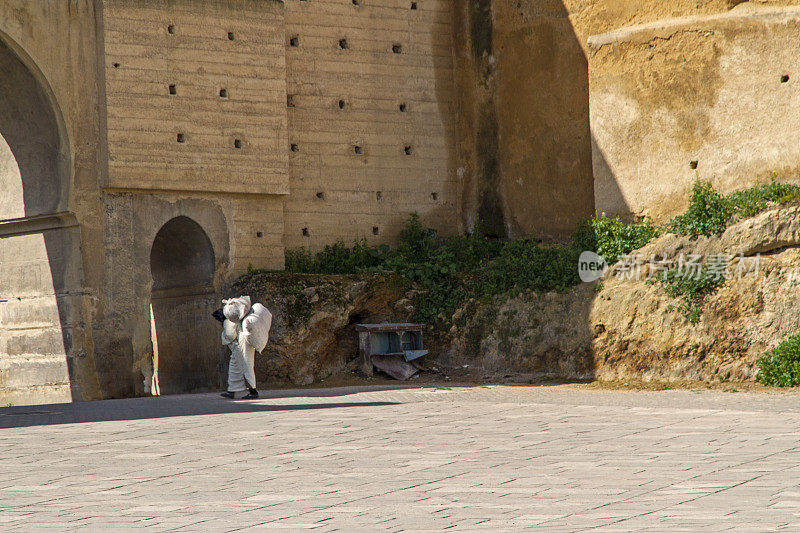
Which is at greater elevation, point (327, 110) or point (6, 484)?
point (327, 110)

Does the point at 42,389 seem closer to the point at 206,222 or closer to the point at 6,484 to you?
the point at 206,222

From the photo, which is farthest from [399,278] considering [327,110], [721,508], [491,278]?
[721,508]

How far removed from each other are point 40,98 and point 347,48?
18.0ft

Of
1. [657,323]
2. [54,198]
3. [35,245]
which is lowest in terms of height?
[657,323]

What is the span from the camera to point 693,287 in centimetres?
1483

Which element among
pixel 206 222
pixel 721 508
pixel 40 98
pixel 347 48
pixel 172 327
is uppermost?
pixel 347 48

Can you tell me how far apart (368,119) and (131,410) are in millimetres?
9073

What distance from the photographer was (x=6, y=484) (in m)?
6.73

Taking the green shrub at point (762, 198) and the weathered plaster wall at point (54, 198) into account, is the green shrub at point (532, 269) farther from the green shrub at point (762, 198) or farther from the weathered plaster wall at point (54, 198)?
the weathered plaster wall at point (54, 198)

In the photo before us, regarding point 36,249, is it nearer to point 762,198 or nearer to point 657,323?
point 657,323

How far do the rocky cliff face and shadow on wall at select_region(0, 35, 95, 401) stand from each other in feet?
19.5

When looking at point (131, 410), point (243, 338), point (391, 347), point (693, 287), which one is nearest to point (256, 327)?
point (243, 338)

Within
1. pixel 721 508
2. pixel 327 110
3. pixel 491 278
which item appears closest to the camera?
pixel 721 508

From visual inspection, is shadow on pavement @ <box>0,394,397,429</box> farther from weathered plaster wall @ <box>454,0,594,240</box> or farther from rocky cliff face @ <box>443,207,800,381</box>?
weathered plaster wall @ <box>454,0,594,240</box>
